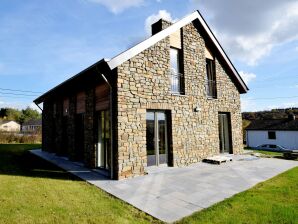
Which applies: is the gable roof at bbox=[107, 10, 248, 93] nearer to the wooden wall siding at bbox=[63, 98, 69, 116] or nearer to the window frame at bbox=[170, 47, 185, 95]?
the window frame at bbox=[170, 47, 185, 95]

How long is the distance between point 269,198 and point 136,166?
4254mm

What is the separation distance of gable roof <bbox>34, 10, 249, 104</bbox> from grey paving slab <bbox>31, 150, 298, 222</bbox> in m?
3.85

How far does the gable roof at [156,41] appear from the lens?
818 centimetres

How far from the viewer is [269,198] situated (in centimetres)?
595

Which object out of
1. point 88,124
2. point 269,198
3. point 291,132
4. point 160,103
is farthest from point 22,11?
point 291,132

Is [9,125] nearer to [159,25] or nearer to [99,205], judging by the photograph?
[159,25]

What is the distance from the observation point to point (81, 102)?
37.4 ft

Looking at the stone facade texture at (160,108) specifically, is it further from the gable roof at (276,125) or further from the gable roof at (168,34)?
the gable roof at (276,125)

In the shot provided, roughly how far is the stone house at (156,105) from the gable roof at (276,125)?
2596 cm

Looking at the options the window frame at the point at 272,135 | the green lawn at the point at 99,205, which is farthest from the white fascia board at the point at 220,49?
the window frame at the point at 272,135

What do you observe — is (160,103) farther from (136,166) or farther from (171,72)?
(136,166)

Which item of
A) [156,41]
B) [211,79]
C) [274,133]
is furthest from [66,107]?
[274,133]

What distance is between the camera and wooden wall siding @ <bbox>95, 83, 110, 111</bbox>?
29.9 ft

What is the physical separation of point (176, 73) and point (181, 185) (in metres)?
5.37
